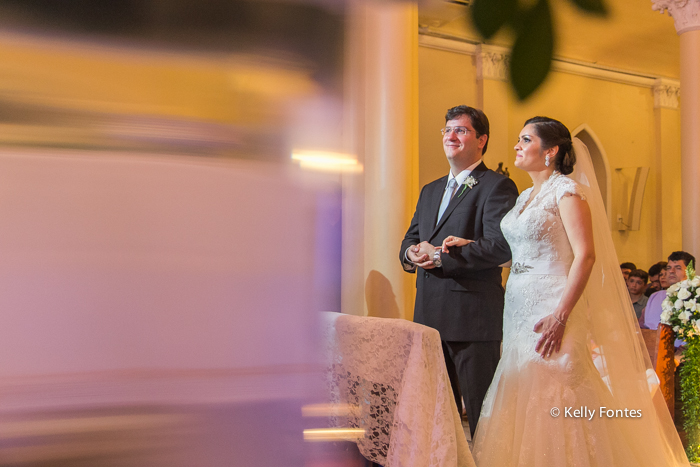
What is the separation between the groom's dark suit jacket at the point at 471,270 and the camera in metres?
2.28

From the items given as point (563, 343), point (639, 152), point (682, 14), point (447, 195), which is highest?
point (682, 14)

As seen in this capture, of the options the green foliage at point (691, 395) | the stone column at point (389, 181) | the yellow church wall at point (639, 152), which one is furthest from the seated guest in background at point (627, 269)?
the stone column at point (389, 181)

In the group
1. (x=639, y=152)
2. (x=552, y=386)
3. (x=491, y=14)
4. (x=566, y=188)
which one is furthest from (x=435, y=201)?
(x=639, y=152)

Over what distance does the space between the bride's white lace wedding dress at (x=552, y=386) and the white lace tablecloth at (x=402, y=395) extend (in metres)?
0.50

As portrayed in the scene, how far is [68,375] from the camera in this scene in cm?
30

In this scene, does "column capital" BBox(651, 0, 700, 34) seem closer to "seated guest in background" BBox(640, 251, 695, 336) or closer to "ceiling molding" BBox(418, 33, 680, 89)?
"ceiling molding" BBox(418, 33, 680, 89)

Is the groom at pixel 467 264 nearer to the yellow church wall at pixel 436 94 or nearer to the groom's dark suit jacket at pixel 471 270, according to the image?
the groom's dark suit jacket at pixel 471 270

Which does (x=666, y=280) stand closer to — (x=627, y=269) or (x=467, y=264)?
(x=627, y=269)

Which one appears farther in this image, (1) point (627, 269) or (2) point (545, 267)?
(1) point (627, 269)

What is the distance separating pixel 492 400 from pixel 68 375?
7.84 feet

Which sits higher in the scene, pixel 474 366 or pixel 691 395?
pixel 474 366

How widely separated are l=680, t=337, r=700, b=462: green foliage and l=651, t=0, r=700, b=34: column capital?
411 centimetres

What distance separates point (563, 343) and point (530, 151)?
0.82 metres

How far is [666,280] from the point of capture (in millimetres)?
5621
